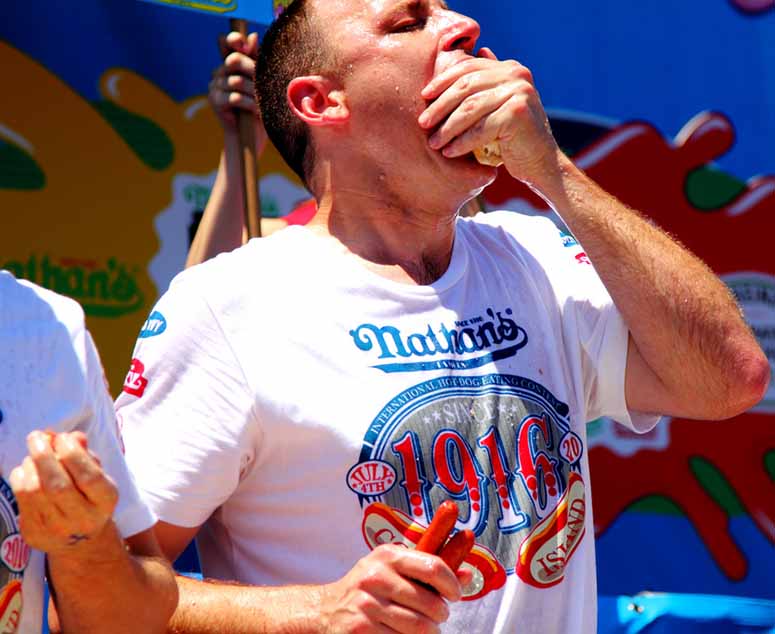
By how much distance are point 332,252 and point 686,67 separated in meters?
2.16

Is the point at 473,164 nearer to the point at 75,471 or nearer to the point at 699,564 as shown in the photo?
the point at 75,471

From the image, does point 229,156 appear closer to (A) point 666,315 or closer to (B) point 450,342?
(B) point 450,342

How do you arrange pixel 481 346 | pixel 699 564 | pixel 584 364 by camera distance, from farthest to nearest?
pixel 699 564
pixel 584 364
pixel 481 346

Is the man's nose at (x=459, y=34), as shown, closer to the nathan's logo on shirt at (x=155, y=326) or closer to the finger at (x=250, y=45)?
the nathan's logo on shirt at (x=155, y=326)

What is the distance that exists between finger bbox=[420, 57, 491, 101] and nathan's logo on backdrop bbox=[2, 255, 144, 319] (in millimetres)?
1287

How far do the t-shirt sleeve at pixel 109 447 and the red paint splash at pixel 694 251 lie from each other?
2.30 metres

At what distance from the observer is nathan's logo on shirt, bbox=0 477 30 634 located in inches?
57.4

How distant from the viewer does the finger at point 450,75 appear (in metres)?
2.18

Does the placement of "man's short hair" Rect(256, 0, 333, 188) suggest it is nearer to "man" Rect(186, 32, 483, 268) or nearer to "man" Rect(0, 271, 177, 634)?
"man" Rect(186, 32, 483, 268)

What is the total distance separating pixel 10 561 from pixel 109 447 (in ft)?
0.60

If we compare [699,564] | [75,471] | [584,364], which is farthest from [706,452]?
[75,471]

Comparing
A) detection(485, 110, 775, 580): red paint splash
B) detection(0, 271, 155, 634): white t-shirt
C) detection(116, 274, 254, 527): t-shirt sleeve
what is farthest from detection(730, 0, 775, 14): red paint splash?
detection(0, 271, 155, 634): white t-shirt

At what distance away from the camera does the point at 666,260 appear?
2189 millimetres

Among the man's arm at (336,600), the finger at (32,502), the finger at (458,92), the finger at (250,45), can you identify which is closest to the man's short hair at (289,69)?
the finger at (458,92)
